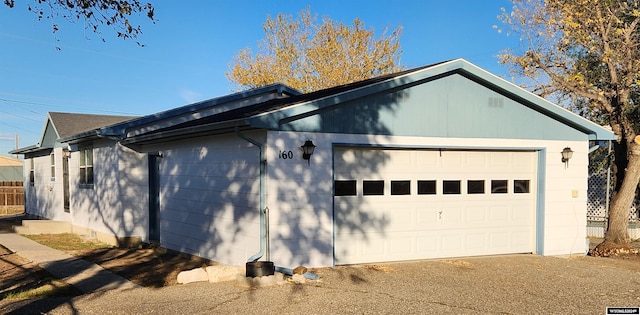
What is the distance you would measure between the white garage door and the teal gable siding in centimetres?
46

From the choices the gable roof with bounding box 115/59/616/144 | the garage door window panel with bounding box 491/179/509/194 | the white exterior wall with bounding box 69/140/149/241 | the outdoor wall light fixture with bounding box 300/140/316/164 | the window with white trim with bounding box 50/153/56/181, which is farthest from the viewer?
the window with white trim with bounding box 50/153/56/181

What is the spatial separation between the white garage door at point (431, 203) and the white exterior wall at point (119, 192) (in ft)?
20.2

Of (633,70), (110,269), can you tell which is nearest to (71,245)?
(110,269)

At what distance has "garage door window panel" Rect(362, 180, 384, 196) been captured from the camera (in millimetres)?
9242

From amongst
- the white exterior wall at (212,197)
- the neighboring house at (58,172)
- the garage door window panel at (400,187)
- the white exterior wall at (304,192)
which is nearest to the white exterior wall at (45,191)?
the neighboring house at (58,172)

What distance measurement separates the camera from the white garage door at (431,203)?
9.12 metres

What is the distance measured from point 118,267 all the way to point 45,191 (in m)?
12.1

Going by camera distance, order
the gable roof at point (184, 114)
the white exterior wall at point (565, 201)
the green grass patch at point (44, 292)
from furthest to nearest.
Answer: the gable roof at point (184, 114), the white exterior wall at point (565, 201), the green grass patch at point (44, 292)

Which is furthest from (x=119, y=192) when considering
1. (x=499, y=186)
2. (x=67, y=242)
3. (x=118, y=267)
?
(x=499, y=186)

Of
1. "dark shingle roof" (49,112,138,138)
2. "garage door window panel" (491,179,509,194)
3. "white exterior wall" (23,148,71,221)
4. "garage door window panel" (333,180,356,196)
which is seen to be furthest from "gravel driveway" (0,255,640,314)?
"dark shingle roof" (49,112,138,138)

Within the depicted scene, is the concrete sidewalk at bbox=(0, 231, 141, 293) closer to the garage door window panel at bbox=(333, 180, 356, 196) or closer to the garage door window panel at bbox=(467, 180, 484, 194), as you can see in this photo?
the garage door window panel at bbox=(333, 180, 356, 196)

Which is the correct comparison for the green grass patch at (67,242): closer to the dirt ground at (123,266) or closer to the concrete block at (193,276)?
the dirt ground at (123,266)

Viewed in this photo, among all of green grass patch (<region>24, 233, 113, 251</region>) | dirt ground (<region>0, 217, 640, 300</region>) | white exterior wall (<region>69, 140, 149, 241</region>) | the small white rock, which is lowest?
green grass patch (<region>24, 233, 113, 251</region>)

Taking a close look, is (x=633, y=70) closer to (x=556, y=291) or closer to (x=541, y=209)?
(x=541, y=209)
